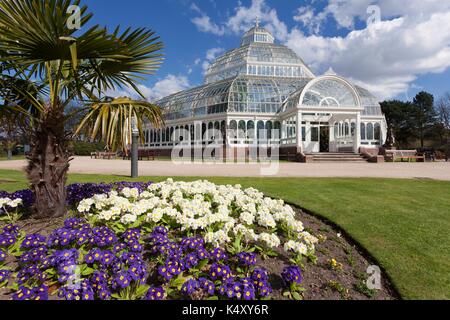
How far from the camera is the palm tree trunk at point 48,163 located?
4035 millimetres

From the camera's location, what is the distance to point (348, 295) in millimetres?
2887

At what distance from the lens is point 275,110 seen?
2975 cm

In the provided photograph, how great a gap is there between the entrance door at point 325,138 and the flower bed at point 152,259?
24775mm

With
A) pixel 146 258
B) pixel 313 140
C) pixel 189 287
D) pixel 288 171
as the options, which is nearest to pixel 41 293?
pixel 146 258

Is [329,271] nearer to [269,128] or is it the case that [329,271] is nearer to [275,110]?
[269,128]

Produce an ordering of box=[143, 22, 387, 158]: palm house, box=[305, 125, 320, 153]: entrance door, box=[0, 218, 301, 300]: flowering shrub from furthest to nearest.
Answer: box=[305, 125, 320, 153]: entrance door < box=[143, 22, 387, 158]: palm house < box=[0, 218, 301, 300]: flowering shrub

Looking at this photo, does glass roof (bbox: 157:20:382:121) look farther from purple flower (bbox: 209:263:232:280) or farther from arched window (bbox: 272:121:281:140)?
purple flower (bbox: 209:263:232:280)

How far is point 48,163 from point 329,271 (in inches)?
155

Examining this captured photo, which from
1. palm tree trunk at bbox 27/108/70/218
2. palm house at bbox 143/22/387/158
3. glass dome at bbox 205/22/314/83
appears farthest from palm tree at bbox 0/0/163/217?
glass dome at bbox 205/22/314/83

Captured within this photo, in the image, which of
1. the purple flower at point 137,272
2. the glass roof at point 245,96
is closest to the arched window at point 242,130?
the glass roof at point 245,96

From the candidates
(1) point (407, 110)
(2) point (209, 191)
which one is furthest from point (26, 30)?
(1) point (407, 110)

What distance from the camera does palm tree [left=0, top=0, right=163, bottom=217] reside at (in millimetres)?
3189

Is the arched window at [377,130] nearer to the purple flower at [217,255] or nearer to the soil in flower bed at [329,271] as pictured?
the soil in flower bed at [329,271]
